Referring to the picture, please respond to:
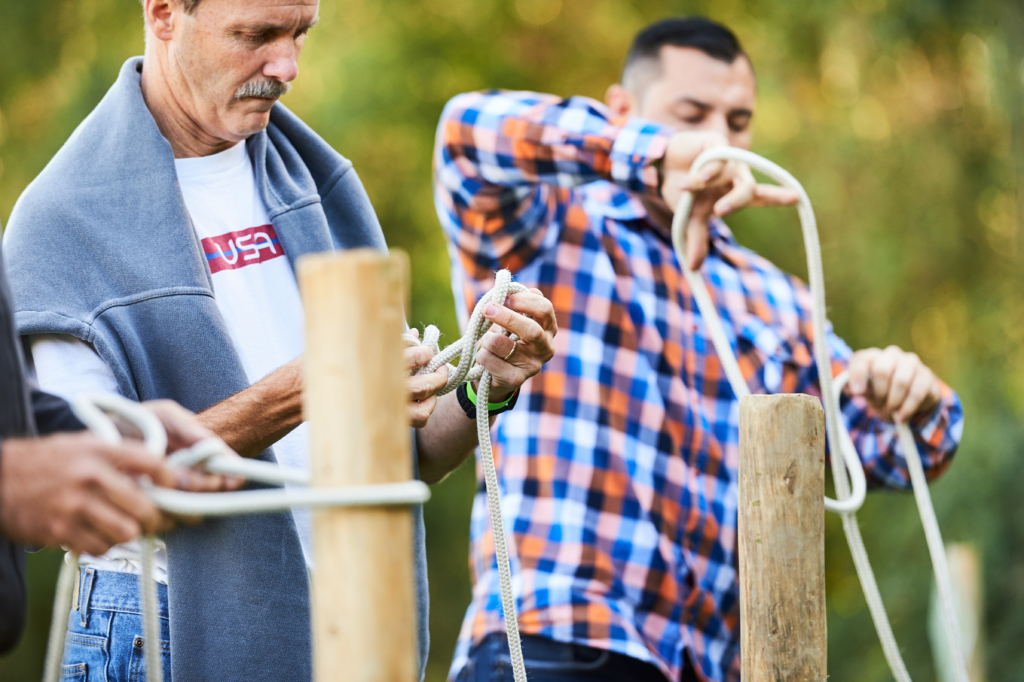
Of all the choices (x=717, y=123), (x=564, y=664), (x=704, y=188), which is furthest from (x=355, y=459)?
(x=717, y=123)

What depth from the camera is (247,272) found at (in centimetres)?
138

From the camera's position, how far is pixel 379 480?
746 millimetres

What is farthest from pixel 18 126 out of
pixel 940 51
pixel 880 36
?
pixel 940 51

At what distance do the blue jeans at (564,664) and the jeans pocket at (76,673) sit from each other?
2.37 ft

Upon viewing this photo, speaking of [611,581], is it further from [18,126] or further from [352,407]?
[18,126]

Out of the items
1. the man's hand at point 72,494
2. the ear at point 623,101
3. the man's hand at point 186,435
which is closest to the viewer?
the man's hand at point 72,494

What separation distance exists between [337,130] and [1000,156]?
3.56 metres

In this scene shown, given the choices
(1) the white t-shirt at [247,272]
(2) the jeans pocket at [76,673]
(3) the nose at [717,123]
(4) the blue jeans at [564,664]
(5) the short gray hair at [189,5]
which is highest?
(3) the nose at [717,123]

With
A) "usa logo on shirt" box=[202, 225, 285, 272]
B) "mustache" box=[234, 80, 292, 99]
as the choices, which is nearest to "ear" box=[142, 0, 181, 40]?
"mustache" box=[234, 80, 292, 99]

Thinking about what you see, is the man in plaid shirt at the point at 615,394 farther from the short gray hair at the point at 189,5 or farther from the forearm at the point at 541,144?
the short gray hair at the point at 189,5

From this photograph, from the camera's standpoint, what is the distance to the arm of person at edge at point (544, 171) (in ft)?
5.23

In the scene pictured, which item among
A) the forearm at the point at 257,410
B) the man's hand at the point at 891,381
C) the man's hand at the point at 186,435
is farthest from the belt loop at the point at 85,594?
the man's hand at the point at 891,381

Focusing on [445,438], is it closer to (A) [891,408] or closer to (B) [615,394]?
(B) [615,394]

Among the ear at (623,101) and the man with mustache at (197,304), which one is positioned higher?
the ear at (623,101)
